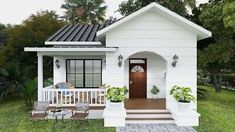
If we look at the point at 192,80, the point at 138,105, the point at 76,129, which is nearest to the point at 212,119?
the point at 192,80

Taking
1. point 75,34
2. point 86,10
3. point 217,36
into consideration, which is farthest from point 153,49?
point 86,10

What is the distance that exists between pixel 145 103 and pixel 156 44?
3.57 m

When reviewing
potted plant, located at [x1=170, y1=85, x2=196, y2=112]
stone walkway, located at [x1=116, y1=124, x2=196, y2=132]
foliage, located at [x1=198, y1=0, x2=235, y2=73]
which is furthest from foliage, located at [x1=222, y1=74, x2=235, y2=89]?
stone walkway, located at [x1=116, y1=124, x2=196, y2=132]

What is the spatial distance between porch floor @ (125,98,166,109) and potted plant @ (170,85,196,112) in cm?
152

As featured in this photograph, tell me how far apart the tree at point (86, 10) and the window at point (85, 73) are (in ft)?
76.5

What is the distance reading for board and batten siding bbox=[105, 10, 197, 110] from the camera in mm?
13055

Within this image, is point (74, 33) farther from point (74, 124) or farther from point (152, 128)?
point (152, 128)

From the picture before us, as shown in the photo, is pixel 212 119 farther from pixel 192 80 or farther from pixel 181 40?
pixel 181 40

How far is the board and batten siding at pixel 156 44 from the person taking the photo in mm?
13055

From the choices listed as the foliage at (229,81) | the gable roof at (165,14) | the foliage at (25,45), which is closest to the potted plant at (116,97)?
the gable roof at (165,14)

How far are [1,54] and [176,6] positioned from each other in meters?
18.0

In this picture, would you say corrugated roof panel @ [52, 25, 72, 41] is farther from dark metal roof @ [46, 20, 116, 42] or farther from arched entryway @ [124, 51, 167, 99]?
arched entryway @ [124, 51, 167, 99]

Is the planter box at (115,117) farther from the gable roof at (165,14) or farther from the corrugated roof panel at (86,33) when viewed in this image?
the corrugated roof panel at (86,33)

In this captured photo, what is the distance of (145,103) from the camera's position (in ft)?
48.9
